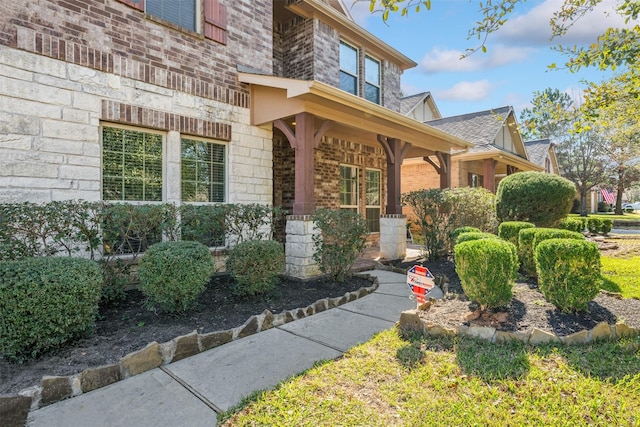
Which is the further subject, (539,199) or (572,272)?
(539,199)

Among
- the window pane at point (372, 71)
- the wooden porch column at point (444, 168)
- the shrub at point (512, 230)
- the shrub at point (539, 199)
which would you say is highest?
the window pane at point (372, 71)

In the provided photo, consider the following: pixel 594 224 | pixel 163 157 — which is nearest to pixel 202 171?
pixel 163 157

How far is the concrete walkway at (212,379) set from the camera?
7.38ft

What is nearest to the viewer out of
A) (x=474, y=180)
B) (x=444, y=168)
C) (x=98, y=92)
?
(x=98, y=92)

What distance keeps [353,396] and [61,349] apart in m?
2.56

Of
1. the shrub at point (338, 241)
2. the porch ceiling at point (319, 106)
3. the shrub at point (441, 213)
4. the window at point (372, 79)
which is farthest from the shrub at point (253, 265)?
the window at point (372, 79)

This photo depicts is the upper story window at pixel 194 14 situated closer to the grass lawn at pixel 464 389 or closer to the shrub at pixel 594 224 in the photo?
the grass lawn at pixel 464 389

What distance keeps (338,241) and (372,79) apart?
21.9ft

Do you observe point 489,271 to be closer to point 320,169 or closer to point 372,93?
point 320,169

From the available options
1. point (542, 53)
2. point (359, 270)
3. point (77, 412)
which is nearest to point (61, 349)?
point (77, 412)

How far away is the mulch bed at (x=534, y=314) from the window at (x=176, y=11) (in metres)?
5.90

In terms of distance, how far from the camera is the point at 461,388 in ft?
8.40

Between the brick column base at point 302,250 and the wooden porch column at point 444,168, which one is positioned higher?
the wooden porch column at point 444,168

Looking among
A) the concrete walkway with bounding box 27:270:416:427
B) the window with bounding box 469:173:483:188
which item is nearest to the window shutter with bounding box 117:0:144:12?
the concrete walkway with bounding box 27:270:416:427
